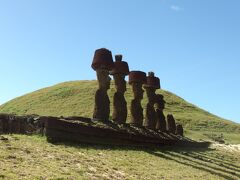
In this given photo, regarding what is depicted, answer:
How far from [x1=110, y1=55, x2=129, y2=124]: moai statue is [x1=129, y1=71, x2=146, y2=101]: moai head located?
1994 millimetres

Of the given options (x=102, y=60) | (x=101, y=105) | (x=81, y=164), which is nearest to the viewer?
(x=81, y=164)

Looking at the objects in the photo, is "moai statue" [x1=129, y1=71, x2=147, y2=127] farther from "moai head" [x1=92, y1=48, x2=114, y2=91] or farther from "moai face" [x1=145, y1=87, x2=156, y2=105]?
"moai head" [x1=92, y1=48, x2=114, y2=91]

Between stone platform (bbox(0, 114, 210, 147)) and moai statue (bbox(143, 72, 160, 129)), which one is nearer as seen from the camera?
stone platform (bbox(0, 114, 210, 147))

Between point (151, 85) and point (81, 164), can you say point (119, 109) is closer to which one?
point (151, 85)

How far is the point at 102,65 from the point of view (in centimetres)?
1961

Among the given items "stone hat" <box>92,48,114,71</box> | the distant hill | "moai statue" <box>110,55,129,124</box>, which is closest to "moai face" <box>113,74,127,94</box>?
"moai statue" <box>110,55,129,124</box>

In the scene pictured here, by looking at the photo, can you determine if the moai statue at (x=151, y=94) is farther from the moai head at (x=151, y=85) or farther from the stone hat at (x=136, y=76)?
the stone hat at (x=136, y=76)

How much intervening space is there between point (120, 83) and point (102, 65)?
315cm

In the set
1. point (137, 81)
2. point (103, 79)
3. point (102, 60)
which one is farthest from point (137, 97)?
point (102, 60)

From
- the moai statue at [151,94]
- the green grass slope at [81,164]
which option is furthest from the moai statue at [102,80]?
the moai statue at [151,94]

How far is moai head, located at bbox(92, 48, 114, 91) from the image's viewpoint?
64.4ft

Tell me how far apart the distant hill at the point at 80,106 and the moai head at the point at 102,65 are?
1135 inches

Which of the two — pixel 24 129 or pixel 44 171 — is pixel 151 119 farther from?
pixel 44 171

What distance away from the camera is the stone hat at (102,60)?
64.3 ft
